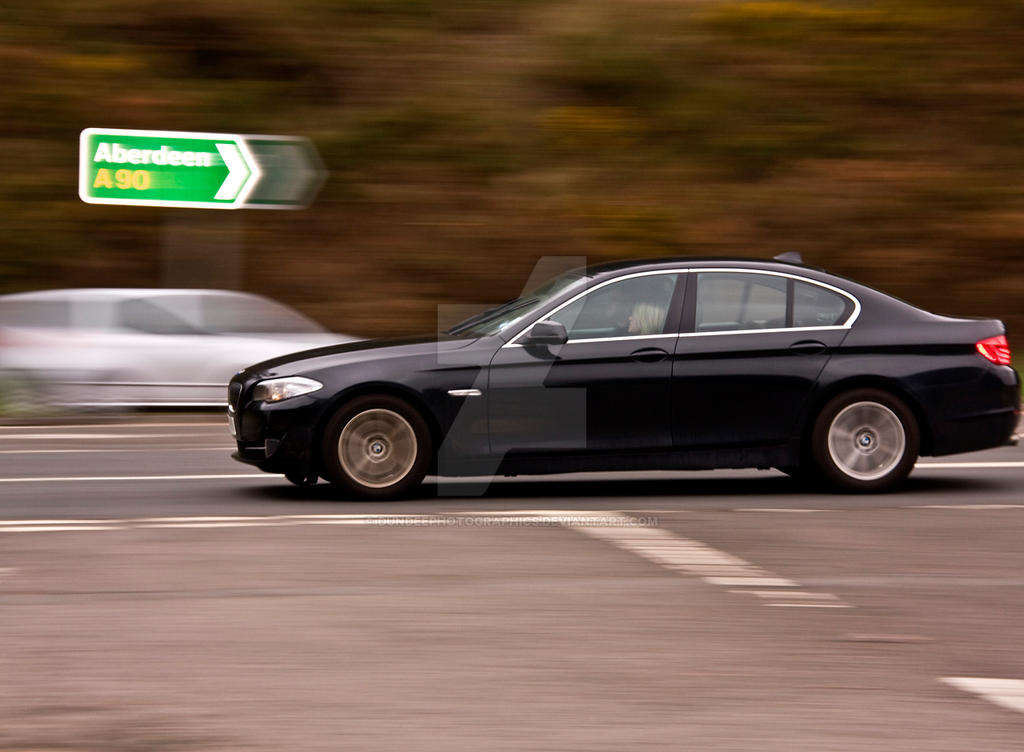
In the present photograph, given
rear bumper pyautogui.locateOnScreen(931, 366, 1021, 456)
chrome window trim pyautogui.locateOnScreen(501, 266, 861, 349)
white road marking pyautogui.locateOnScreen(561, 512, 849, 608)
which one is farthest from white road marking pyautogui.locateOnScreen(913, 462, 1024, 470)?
white road marking pyautogui.locateOnScreen(561, 512, 849, 608)

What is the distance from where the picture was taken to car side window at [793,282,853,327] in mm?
9742

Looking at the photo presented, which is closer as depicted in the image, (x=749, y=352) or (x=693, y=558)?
(x=693, y=558)

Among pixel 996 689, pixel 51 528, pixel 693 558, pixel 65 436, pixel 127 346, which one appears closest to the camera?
pixel 996 689

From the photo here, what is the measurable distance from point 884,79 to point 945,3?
1816mm

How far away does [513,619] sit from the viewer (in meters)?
6.14

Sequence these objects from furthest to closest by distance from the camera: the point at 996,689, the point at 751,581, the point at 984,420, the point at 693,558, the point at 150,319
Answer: the point at 150,319
the point at 984,420
the point at 693,558
the point at 751,581
the point at 996,689

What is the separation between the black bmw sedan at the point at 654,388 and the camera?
9.27m

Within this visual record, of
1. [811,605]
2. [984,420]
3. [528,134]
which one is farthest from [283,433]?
[528,134]

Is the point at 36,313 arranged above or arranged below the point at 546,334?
above

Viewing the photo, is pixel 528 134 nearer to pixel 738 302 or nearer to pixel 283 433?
pixel 738 302

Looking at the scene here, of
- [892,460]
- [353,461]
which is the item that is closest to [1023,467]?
[892,460]

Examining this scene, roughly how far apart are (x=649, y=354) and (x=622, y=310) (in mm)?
344

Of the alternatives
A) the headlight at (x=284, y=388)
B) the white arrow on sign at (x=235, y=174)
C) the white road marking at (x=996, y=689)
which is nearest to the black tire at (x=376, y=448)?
the headlight at (x=284, y=388)

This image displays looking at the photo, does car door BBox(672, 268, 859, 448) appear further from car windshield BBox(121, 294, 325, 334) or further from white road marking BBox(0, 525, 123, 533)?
car windshield BBox(121, 294, 325, 334)
